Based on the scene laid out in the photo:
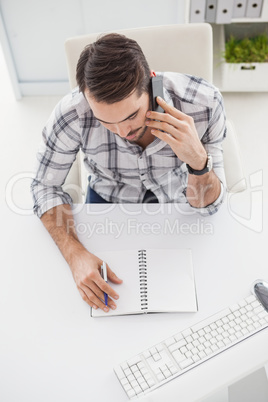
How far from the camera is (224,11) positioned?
86.4 inches

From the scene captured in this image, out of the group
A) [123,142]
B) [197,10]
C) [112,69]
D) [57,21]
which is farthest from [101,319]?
[57,21]

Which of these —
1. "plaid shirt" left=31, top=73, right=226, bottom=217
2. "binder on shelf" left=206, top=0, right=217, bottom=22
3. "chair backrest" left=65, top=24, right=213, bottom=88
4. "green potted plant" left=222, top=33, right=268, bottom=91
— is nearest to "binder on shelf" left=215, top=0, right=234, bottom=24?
"binder on shelf" left=206, top=0, right=217, bottom=22

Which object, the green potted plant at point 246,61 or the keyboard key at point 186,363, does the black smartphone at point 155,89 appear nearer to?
the keyboard key at point 186,363

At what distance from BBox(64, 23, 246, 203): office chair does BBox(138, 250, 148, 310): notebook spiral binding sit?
1.15 feet

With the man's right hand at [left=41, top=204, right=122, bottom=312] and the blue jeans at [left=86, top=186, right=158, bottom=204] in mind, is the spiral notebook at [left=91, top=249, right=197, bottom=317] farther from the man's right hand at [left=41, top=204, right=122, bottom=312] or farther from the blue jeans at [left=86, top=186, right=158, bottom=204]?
the blue jeans at [left=86, top=186, right=158, bottom=204]

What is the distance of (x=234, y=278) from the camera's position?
1228 mm

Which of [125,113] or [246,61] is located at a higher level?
[125,113]

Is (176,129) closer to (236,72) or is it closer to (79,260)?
(79,260)

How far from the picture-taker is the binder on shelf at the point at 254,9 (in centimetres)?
217

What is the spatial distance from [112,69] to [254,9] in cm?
140

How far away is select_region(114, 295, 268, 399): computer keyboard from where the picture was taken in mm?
1036

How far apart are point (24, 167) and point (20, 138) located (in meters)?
0.21

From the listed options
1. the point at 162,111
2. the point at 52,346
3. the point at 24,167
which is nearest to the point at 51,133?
the point at 162,111

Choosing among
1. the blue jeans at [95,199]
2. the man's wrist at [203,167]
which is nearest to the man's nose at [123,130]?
the man's wrist at [203,167]
